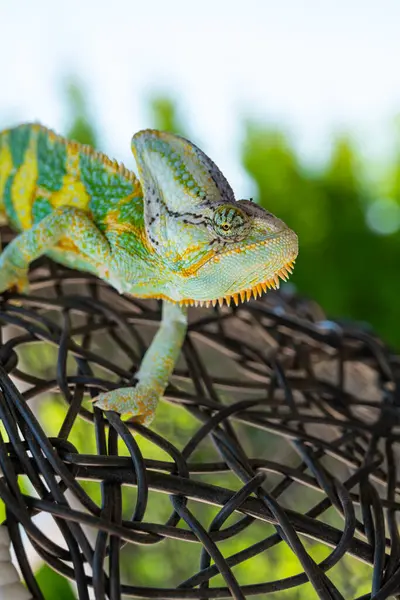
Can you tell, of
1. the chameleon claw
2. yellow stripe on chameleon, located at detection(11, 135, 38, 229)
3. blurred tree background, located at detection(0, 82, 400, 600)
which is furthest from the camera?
blurred tree background, located at detection(0, 82, 400, 600)

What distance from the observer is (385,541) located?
0.53m

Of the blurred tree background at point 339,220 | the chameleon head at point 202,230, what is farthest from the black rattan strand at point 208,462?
the blurred tree background at point 339,220

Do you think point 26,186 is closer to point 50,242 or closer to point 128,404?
point 50,242

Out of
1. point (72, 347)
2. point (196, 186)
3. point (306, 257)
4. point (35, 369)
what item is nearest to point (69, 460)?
point (72, 347)

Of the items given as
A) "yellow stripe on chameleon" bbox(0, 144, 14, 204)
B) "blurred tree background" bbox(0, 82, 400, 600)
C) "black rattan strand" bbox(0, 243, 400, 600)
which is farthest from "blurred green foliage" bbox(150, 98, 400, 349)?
"yellow stripe on chameleon" bbox(0, 144, 14, 204)

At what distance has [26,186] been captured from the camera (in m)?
0.92

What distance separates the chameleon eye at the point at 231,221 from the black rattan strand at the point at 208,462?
173 millimetres

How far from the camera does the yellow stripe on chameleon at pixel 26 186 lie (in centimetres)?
91

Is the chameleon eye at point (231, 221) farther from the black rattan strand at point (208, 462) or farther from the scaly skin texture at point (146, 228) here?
the black rattan strand at point (208, 462)

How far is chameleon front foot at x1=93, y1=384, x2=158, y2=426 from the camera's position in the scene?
602 millimetres

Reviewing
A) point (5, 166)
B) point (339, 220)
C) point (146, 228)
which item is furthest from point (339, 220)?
point (146, 228)

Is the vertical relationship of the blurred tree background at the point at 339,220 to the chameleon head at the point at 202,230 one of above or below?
below

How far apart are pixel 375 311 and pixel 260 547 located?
5.93 ft

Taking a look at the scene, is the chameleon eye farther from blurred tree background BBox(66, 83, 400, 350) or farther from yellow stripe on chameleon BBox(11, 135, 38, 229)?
blurred tree background BBox(66, 83, 400, 350)
